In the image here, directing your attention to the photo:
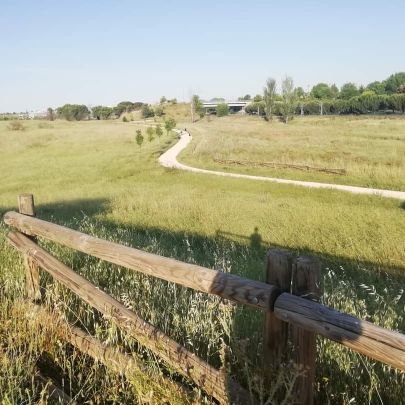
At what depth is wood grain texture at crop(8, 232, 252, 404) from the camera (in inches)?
107

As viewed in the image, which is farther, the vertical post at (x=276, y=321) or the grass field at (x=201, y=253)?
the grass field at (x=201, y=253)

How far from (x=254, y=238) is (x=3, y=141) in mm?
54246

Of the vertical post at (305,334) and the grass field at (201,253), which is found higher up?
the vertical post at (305,334)

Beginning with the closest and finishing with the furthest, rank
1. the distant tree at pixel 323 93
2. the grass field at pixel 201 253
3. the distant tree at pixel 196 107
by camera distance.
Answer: the grass field at pixel 201 253
the distant tree at pixel 196 107
the distant tree at pixel 323 93

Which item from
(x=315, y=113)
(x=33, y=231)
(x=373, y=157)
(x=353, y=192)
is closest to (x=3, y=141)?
(x=373, y=157)

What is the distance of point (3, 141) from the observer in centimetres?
5709

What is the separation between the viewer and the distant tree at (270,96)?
94.2 metres

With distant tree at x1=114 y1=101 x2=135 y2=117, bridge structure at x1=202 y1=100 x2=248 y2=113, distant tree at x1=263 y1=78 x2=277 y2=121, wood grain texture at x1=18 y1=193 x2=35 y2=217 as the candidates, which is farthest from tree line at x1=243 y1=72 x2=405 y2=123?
wood grain texture at x1=18 y1=193 x2=35 y2=217

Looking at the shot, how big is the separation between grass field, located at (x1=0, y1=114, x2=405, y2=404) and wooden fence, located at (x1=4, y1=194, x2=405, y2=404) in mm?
171

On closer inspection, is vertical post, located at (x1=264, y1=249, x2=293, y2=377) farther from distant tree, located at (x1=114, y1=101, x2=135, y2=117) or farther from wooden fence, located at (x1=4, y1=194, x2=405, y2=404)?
distant tree, located at (x1=114, y1=101, x2=135, y2=117)

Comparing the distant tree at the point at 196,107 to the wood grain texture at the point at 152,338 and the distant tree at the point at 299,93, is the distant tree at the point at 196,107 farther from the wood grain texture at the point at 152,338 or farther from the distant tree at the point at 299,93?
the wood grain texture at the point at 152,338

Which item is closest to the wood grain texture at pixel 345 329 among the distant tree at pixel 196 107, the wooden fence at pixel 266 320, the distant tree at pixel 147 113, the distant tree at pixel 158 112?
the wooden fence at pixel 266 320

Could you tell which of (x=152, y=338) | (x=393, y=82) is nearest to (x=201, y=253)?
(x=152, y=338)

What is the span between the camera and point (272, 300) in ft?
7.91
